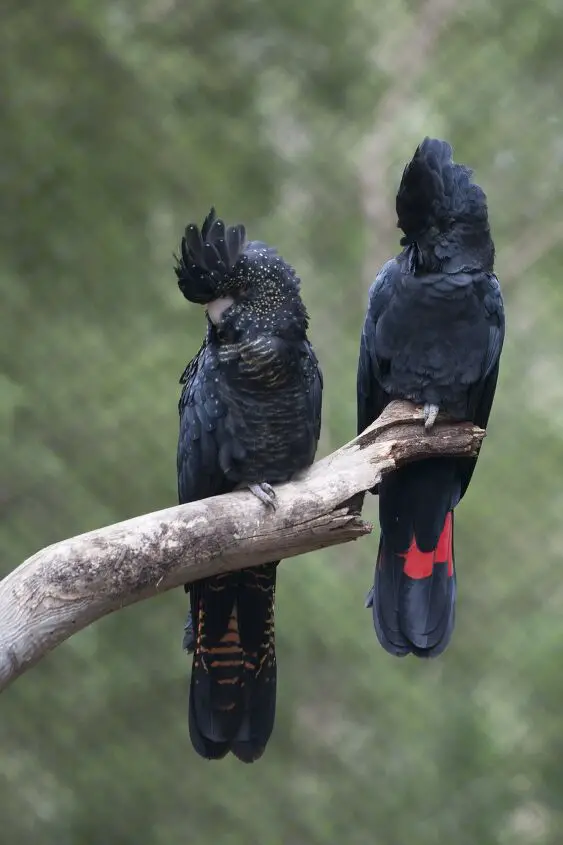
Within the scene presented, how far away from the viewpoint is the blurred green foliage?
488 cm

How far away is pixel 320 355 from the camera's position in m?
8.00

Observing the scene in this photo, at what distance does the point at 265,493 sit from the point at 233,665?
1.85ft

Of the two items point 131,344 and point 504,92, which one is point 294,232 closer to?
point 504,92

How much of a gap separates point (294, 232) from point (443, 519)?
14.8 ft

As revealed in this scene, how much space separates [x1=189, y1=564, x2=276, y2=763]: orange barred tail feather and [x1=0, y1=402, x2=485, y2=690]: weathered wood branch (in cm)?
34

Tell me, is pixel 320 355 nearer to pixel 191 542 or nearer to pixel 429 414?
pixel 429 414

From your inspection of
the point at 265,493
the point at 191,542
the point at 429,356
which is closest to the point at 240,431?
the point at 265,493

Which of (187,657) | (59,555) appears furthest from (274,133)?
(59,555)

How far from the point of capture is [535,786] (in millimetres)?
A: 6531

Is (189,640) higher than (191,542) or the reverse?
the reverse

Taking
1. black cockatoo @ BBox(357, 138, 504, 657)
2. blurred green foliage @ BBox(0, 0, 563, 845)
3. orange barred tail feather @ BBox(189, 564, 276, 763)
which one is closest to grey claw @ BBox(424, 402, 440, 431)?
black cockatoo @ BBox(357, 138, 504, 657)

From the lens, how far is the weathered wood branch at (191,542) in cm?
237

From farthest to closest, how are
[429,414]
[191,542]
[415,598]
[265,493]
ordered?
1. [415,598]
2. [429,414]
3. [265,493]
4. [191,542]

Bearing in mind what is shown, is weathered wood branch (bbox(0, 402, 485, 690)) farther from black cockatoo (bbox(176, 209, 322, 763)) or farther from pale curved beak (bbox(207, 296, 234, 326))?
pale curved beak (bbox(207, 296, 234, 326))
